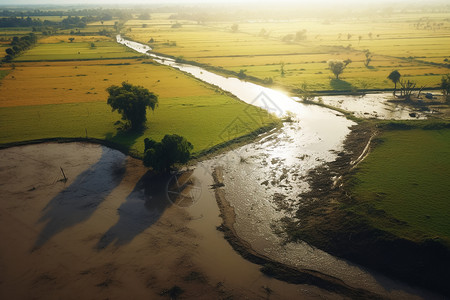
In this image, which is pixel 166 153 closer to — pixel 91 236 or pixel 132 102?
pixel 91 236

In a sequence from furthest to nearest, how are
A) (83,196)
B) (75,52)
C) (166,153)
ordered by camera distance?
1. (75,52)
2. (166,153)
3. (83,196)

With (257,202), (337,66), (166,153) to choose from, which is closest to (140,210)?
(166,153)

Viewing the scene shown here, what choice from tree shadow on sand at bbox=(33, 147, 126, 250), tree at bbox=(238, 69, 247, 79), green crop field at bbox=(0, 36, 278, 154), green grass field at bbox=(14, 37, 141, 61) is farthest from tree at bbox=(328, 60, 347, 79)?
green grass field at bbox=(14, 37, 141, 61)

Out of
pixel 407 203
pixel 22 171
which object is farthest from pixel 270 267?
pixel 22 171

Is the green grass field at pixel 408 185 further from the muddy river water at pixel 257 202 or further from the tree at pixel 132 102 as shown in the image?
the tree at pixel 132 102

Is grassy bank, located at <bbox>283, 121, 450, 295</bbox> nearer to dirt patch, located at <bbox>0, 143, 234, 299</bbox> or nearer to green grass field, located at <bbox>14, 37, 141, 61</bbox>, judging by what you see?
dirt patch, located at <bbox>0, 143, 234, 299</bbox>

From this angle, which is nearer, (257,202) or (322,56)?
(257,202)
